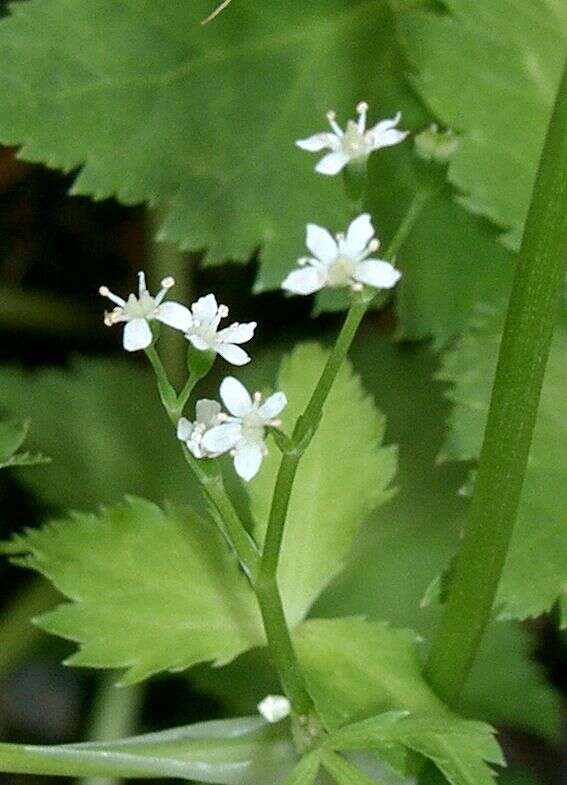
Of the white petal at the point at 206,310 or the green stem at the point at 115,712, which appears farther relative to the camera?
the green stem at the point at 115,712

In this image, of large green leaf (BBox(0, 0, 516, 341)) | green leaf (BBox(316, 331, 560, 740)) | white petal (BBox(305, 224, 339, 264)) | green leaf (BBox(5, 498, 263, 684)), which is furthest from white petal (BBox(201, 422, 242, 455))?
green leaf (BBox(316, 331, 560, 740))

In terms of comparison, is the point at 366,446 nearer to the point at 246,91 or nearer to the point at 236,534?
A: the point at 236,534

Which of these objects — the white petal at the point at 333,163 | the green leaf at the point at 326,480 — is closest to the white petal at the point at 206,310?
the white petal at the point at 333,163

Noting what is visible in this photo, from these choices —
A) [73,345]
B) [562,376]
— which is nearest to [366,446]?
[562,376]

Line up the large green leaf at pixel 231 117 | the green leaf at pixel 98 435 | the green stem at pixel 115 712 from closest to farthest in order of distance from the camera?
the large green leaf at pixel 231 117, the green stem at pixel 115 712, the green leaf at pixel 98 435

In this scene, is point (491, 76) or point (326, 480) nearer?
point (326, 480)

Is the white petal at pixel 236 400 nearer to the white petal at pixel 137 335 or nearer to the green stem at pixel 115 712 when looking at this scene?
the white petal at pixel 137 335

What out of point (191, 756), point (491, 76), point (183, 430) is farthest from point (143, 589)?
point (491, 76)

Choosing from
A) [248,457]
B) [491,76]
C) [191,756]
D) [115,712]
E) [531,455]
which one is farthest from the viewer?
[115,712]

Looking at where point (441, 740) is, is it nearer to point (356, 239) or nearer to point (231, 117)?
point (356, 239)
